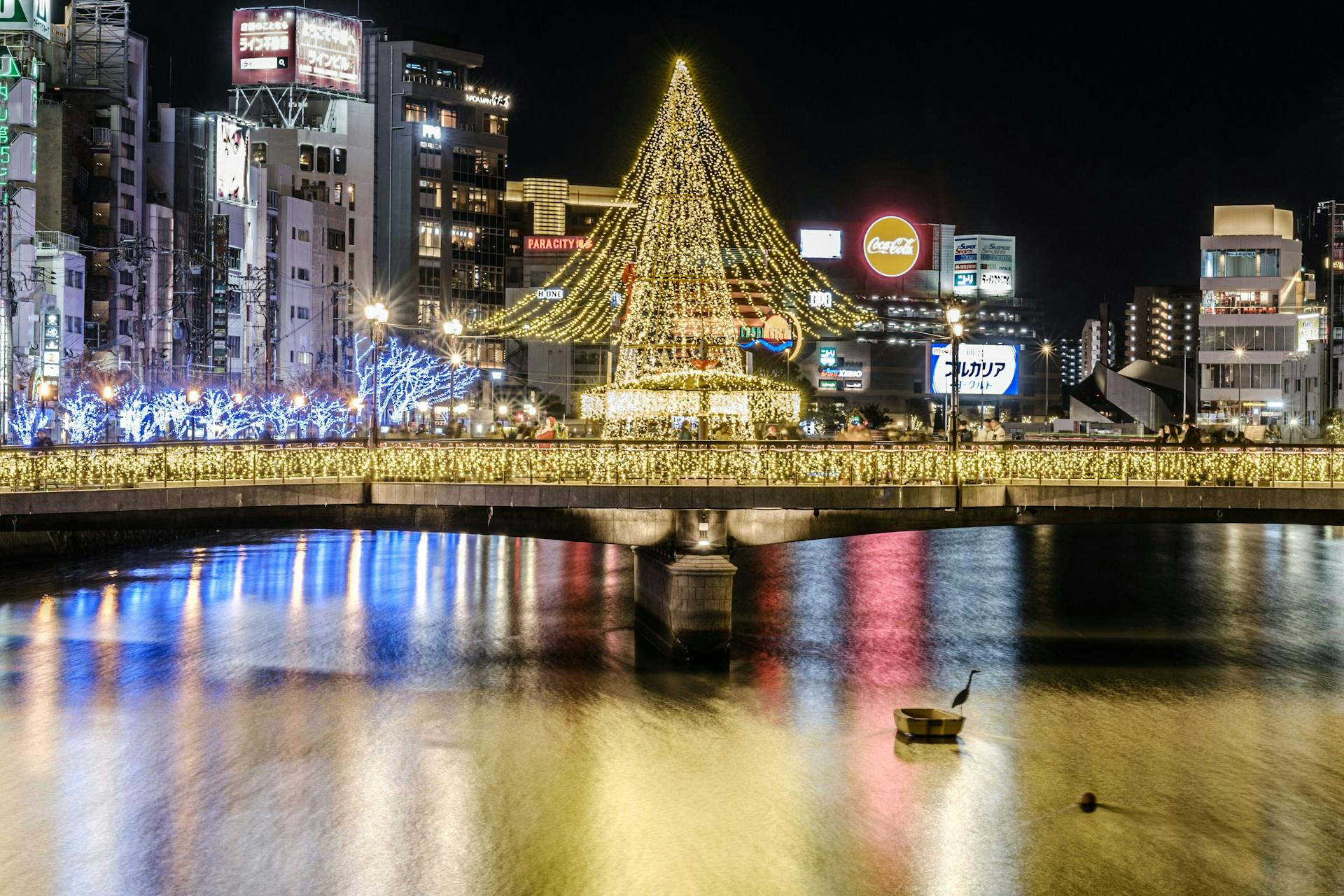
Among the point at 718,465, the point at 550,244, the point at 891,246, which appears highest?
the point at 891,246

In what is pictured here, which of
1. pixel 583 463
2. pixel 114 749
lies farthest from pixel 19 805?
pixel 583 463

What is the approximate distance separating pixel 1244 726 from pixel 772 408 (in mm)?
27326

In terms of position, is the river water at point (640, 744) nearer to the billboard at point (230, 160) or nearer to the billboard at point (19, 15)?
the billboard at point (19, 15)

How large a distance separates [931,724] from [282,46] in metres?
134

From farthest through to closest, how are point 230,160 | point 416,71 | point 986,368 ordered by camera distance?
point 416,71 < point 986,368 < point 230,160

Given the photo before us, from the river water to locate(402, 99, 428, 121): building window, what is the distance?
120826 millimetres

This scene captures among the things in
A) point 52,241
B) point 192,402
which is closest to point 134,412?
point 192,402

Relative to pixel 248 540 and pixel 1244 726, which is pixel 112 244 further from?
pixel 1244 726

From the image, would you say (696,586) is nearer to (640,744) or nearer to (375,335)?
(640,744)

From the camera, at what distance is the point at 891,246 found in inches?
7692

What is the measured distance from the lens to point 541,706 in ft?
125

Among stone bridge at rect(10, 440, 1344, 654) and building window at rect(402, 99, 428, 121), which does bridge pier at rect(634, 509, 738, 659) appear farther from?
building window at rect(402, 99, 428, 121)

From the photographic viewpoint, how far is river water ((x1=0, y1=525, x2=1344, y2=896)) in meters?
27.2

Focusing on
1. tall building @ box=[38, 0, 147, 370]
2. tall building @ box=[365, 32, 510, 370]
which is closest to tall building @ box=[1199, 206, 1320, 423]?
tall building @ box=[365, 32, 510, 370]
